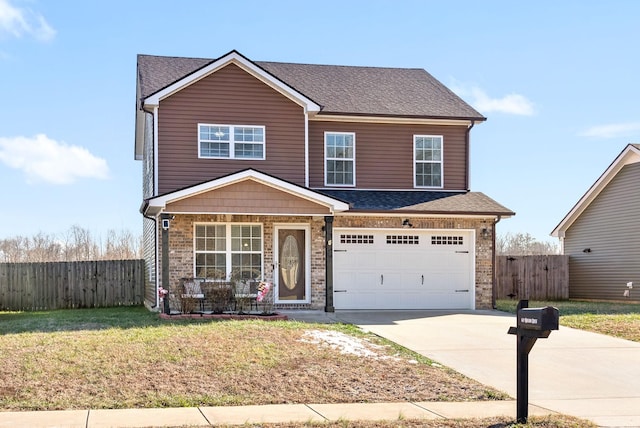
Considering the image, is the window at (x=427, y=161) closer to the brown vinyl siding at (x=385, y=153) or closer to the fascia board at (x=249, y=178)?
the brown vinyl siding at (x=385, y=153)

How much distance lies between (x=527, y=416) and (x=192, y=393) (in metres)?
4.30

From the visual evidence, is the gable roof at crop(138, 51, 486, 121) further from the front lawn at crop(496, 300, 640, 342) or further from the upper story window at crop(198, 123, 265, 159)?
the front lawn at crop(496, 300, 640, 342)

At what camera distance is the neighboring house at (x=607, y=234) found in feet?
84.6

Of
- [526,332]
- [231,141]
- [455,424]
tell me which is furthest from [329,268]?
[526,332]

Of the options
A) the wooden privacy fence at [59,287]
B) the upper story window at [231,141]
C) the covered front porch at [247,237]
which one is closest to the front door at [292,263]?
the covered front porch at [247,237]

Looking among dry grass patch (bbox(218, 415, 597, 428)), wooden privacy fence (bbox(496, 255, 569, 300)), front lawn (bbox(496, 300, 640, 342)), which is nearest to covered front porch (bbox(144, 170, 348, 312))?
front lawn (bbox(496, 300, 640, 342))

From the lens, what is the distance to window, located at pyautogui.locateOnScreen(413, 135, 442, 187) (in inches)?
864

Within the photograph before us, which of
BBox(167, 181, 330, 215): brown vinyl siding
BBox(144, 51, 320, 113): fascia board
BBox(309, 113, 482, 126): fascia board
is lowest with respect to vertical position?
BBox(167, 181, 330, 215): brown vinyl siding

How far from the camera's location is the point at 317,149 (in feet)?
69.9

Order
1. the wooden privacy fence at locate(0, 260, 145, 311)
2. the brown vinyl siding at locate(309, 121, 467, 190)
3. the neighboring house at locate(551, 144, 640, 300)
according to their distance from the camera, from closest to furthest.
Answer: the brown vinyl siding at locate(309, 121, 467, 190), the wooden privacy fence at locate(0, 260, 145, 311), the neighboring house at locate(551, 144, 640, 300)

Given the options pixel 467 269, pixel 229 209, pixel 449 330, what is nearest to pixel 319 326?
pixel 449 330

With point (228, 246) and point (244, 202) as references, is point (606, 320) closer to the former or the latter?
point (244, 202)

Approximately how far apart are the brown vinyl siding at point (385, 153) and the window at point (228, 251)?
115 inches

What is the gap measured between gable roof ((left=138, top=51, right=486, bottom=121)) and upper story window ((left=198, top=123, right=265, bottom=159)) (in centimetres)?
145
